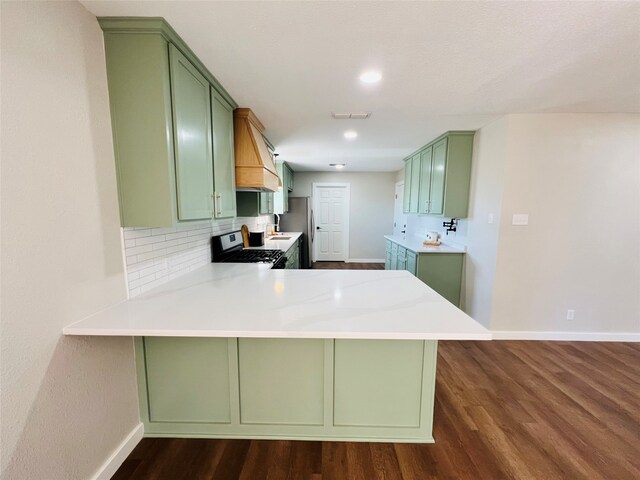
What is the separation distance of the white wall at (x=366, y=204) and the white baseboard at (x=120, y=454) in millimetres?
5437

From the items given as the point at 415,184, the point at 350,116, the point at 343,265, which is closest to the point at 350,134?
the point at 350,116

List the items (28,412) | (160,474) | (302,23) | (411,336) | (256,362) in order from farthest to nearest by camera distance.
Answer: (256,362) < (160,474) < (302,23) < (411,336) < (28,412)

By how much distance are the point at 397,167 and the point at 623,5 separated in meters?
4.60

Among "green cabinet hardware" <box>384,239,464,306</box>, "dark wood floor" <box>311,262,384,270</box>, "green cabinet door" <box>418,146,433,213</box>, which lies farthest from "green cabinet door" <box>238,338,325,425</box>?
"dark wood floor" <box>311,262,384,270</box>

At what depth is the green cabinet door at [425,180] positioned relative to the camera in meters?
3.76

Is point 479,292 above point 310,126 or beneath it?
beneath

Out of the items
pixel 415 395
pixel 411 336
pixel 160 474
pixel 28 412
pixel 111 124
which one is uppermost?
pixel 111 124

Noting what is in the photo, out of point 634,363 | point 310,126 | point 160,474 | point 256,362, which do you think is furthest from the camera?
point 310,126

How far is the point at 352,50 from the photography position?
1.49 metres

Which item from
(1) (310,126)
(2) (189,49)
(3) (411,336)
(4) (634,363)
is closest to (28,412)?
(3) (411,336)

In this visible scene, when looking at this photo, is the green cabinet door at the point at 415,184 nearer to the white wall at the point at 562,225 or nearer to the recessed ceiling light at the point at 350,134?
the white wall at the point at 562,225

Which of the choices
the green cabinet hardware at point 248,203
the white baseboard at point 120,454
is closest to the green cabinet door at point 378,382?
the white baseboard at point 120,454

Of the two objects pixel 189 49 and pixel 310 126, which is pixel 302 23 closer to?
pixel 189 49

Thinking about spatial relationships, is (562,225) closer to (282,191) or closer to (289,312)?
(289,312)
